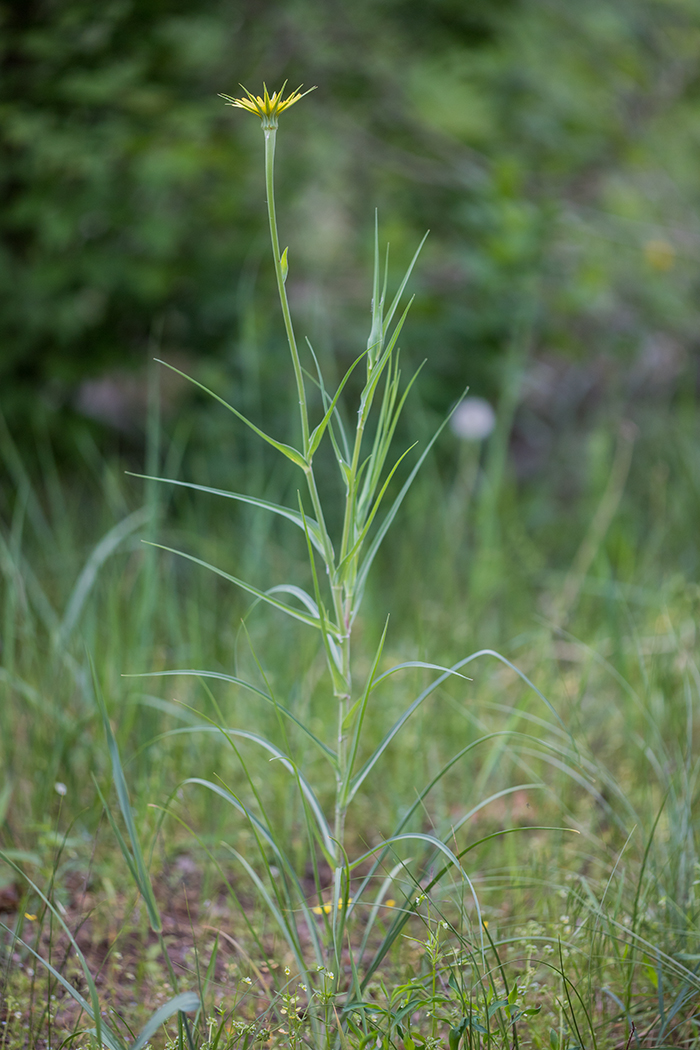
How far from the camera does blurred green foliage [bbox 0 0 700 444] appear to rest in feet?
7.86

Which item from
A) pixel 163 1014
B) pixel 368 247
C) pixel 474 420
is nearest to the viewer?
pixel 163 1014

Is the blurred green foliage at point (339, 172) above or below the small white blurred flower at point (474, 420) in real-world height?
above

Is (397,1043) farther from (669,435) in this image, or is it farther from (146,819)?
(669,435)

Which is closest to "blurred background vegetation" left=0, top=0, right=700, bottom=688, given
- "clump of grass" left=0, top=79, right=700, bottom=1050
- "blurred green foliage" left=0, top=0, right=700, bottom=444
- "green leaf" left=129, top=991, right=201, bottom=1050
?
"blurred green foliage" left=0, top=0, right=700, bottom=444

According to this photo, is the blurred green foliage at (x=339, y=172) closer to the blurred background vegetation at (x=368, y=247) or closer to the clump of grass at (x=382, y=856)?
the blurred background vegetation at (x=368, y=247)

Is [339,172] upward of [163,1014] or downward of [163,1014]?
upward

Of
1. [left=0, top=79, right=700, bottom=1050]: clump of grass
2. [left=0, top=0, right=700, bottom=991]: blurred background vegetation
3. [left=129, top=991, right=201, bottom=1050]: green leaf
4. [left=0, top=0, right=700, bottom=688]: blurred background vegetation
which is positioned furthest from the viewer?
[left=0, top=0, right=700, bottom=688]: blurred background vegetation

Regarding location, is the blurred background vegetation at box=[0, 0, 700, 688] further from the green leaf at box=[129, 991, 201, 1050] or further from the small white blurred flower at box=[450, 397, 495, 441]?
the green leaf at box=[129, 991, 201, 1050]

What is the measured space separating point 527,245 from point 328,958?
2306 mm

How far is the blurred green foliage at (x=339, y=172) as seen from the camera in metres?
2.40

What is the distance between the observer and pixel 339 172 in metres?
3.66

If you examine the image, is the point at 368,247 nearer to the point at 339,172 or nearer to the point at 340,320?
the point at 340,320

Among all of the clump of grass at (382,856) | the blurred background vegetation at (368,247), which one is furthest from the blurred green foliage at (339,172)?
the clump of grass at (382,856)

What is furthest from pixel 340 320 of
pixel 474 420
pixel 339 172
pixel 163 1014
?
pixel 163 1014
